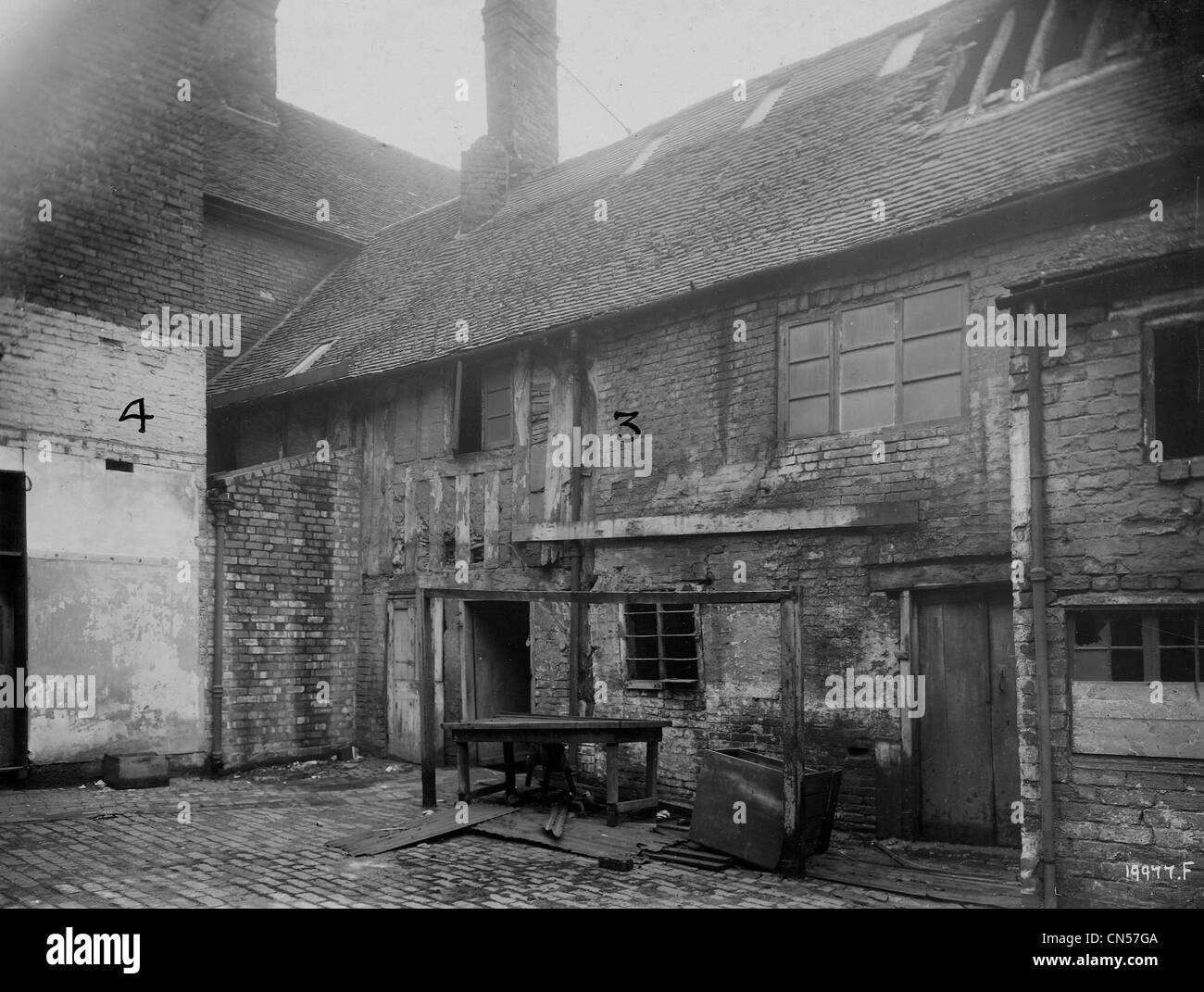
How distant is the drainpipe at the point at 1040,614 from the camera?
627 cm

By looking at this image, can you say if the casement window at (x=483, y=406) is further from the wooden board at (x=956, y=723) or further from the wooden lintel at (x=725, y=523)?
the wooden board at (x=956, y=723)

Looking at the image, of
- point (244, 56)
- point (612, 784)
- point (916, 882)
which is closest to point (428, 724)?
point (612, 784)

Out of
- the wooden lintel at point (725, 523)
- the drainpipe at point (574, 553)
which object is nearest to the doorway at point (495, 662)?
the drainpipe at point (574, 553)

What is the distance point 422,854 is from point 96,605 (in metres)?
5.12

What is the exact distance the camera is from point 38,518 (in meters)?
10.3

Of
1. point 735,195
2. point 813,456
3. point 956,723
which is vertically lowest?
point 956,723

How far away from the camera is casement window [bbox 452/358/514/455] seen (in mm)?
12156

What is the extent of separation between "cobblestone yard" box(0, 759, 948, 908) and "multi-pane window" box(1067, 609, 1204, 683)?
182 cm

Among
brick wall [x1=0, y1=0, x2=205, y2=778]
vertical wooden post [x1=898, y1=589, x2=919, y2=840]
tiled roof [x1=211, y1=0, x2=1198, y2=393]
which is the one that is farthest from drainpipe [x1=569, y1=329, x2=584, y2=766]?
brick wall [x1=0, y1=0, x2=205, y2=778]

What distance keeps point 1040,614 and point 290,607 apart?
9.47 m

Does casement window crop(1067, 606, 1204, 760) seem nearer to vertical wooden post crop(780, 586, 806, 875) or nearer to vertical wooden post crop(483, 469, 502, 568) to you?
vertical wooden post crop(780, 586, 806, 875)

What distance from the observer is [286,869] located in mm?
7398

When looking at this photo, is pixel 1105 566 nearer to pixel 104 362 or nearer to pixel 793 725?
pixel 793 725
